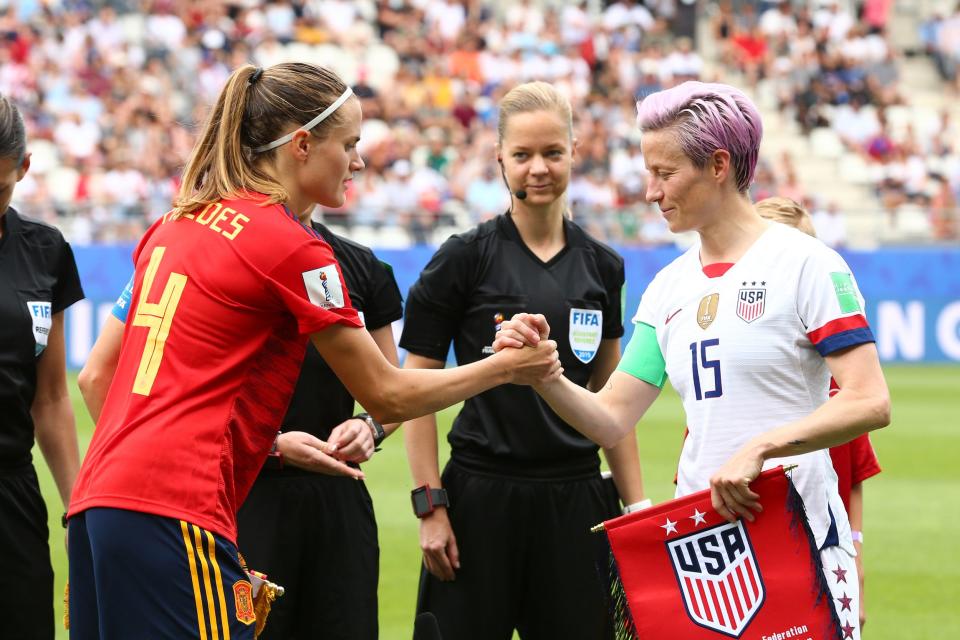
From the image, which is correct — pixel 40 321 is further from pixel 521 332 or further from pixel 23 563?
pixel 521 332

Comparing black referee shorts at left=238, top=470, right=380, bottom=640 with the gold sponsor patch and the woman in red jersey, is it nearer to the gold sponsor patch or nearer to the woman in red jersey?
the woman in red jersey

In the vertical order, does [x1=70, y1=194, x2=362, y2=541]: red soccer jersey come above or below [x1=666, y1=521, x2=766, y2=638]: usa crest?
above

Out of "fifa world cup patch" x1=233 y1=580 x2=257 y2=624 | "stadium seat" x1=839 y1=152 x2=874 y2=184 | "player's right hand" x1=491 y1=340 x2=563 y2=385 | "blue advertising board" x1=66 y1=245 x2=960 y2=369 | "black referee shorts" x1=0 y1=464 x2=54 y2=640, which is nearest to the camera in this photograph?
"fifa world cup patch" x1=233 y1=580 x2=257 y2=624

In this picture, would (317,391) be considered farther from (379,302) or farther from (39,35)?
(39,35)

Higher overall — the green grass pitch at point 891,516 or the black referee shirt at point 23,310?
the black referee shirt at point 23,310

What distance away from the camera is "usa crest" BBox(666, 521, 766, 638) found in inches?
135

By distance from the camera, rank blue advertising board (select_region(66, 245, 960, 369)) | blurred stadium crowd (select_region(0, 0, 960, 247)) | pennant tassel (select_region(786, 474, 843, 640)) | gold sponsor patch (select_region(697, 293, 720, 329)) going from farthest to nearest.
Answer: blurred stadium crowd (select_region(0, 0, 960, 247)) < blue advertising board (select_region(66, 245, 960, 369)) < gold sponsor patch (select_region(697, 293, 720, 329)) < pennant tassel (select_region(786, 474, 843, 640))

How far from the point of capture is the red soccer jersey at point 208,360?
10.5ft

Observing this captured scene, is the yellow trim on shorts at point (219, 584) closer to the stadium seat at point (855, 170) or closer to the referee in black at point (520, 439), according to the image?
the referee in black at point (520, 439)

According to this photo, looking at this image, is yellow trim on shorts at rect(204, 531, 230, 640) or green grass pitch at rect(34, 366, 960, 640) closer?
yellow trim on shorts at rect(204, 531, 230, 640)

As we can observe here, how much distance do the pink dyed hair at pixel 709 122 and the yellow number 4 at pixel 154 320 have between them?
1.38 meters

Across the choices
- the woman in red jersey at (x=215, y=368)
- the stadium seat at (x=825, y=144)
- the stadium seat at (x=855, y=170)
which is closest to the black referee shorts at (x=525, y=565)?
the woman in red jersey at (x=215, y=368)

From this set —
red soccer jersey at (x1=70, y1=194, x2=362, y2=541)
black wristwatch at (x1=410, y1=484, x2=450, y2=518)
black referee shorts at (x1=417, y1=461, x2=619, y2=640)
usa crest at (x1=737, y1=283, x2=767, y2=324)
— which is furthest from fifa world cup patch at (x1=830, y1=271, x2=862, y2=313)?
black wristwatch at (x1=410, y1=484, x2=450, y2=518)

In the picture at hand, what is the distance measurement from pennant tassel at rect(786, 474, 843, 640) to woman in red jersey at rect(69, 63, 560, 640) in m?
0.98
